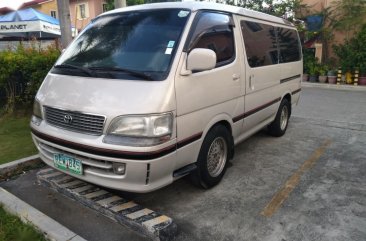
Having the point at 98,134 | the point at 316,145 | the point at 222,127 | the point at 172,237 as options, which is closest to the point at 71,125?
the point at 98,134

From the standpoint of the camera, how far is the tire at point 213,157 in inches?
147

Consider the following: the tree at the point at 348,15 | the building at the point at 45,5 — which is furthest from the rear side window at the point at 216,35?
the building at the point at 45,5

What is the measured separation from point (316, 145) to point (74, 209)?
404 cm

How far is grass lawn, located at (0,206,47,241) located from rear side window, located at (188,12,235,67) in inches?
90.1

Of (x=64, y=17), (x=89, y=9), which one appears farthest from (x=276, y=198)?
(x=89, y=9)

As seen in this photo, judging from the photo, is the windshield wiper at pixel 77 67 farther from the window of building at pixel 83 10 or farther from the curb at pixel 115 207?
the window of building at pixel 83 10

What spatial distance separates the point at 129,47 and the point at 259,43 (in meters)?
2.10

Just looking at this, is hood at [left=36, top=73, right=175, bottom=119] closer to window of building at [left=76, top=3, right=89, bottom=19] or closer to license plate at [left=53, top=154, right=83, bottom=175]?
license plate at [left=53, top=154, right=83, bottom=175]

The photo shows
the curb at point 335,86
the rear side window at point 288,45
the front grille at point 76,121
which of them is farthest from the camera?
the curb at point 335,86

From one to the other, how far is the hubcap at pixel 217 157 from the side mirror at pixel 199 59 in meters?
0.99

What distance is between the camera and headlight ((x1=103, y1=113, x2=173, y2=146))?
298cm

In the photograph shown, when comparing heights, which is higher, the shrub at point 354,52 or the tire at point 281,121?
the shrub at point 354,52

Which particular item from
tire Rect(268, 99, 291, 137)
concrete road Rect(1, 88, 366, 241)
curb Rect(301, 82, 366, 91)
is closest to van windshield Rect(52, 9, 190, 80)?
concrete road Rect(1, 88, 366, 241)

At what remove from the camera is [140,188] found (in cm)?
311
